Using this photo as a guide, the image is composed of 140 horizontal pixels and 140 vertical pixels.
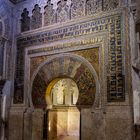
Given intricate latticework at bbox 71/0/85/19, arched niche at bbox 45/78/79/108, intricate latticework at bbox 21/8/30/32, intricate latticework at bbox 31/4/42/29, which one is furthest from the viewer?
arched niche at bbox 45/78/79/108

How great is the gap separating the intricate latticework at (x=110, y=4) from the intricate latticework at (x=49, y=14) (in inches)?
50.2

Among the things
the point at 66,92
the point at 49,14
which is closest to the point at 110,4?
the point at 49,14

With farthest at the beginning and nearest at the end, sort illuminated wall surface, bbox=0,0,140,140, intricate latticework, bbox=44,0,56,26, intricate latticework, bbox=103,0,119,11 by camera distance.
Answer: intricate latticework, bbox=44,0,56,26
intricate latticework, bbox=103,0,119,11
illuminated wall surface, bbox=0,0,140,140

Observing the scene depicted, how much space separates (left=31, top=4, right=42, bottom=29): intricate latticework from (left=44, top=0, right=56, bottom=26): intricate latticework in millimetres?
177

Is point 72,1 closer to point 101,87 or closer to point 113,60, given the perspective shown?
point 113,60

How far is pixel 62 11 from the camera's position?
5.20m

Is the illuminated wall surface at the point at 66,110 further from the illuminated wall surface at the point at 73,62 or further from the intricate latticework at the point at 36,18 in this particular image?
the intricate latticework at the point at 36,18

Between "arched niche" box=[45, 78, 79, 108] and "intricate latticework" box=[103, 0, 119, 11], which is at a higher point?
"intricate latticework" box=[103, 0, 119, 11]

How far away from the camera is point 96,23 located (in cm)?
464

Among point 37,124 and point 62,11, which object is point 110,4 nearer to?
point 62,11

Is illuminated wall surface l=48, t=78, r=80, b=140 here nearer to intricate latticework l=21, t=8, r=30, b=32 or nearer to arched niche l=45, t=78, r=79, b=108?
arched niche l=45, t=78, r=79, b=108

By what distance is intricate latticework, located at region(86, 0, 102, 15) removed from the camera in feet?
15.5

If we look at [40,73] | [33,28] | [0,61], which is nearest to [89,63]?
[40,73]

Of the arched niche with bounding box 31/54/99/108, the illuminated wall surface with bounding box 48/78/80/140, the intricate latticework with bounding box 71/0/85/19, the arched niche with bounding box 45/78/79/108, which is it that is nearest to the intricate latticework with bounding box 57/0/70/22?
the intricate latticework with bounding box 71/0/85/19
